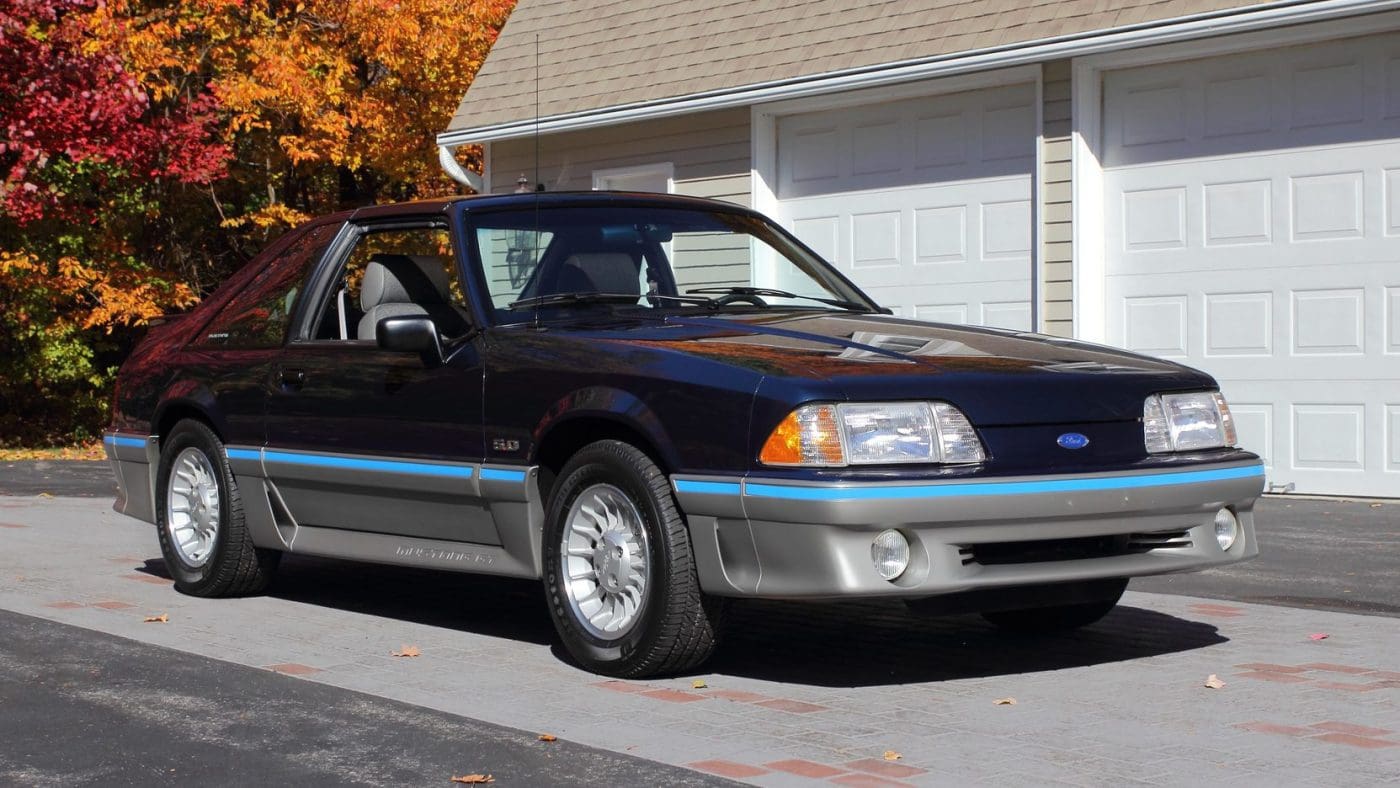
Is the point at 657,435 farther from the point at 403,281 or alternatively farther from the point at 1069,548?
the point at 403,281

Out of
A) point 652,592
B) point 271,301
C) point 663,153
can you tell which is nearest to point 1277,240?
point 663,153

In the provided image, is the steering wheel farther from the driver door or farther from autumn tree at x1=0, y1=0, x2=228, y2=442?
autumn tree at x1=0, y1=0, x2=228, y2=442

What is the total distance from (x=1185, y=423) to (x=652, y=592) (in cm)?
182

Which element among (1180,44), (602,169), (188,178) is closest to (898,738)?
(1180,44)

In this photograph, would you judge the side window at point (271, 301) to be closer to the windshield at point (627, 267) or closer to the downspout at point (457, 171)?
the windshield at point (627, 267)

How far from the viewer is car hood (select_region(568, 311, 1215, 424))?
5758 mm

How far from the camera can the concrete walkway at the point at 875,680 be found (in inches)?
195

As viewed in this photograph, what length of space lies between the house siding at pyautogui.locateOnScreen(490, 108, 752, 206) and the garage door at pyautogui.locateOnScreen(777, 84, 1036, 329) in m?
0.47

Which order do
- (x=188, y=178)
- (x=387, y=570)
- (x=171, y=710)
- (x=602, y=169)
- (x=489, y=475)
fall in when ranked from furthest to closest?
(x=188, y=178) < (x=602, y=169) < (x=387, y=570) < (x=489, y=475) < (x=171, y=710)

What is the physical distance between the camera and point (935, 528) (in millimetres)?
5680

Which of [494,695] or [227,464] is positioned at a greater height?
[227,464]

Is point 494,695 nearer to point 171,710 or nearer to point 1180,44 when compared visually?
point 171,710

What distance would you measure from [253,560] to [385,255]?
1.44 m

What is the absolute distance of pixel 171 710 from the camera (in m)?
5.73
